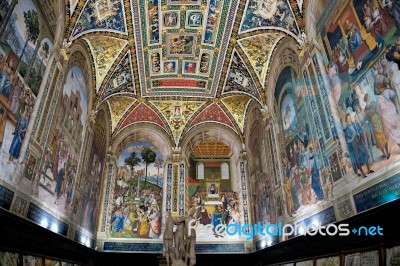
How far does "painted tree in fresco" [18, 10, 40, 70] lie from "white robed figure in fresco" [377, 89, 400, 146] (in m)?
8.46

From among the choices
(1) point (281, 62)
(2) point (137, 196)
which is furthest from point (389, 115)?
(2) point (137, 196)

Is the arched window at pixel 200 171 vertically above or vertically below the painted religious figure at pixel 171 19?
below

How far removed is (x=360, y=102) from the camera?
7090mm

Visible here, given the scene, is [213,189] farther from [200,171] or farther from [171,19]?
[171,19]

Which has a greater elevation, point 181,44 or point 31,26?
point 181,44

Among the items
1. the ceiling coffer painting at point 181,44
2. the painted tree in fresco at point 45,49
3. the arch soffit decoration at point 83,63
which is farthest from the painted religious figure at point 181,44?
the painted tree in fresco at point 45,49

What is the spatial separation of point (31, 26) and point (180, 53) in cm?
701

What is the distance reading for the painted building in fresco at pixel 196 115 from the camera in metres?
7.05

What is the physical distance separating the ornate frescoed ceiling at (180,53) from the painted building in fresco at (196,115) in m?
0.06

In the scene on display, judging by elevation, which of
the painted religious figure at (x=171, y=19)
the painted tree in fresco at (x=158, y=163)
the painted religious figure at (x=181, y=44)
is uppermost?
the painted religious figure at (x=171, y=19)

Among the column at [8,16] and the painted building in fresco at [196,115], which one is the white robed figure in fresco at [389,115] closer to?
the painted building in fresco at [196,115]

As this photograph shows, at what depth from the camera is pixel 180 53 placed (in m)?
14.0

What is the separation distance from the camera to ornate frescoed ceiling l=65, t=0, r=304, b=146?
36.7 feet

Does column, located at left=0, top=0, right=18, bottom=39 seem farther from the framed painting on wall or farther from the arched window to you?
the arched window
